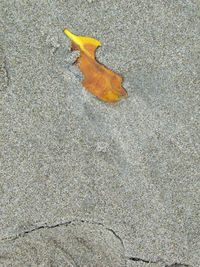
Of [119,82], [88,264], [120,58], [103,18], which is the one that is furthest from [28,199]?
[103,18]

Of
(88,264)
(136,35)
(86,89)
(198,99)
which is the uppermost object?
(136,35)

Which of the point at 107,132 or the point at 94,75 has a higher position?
the point at 94,75

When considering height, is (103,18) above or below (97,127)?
above

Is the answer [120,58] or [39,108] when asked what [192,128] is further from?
[39,108]
